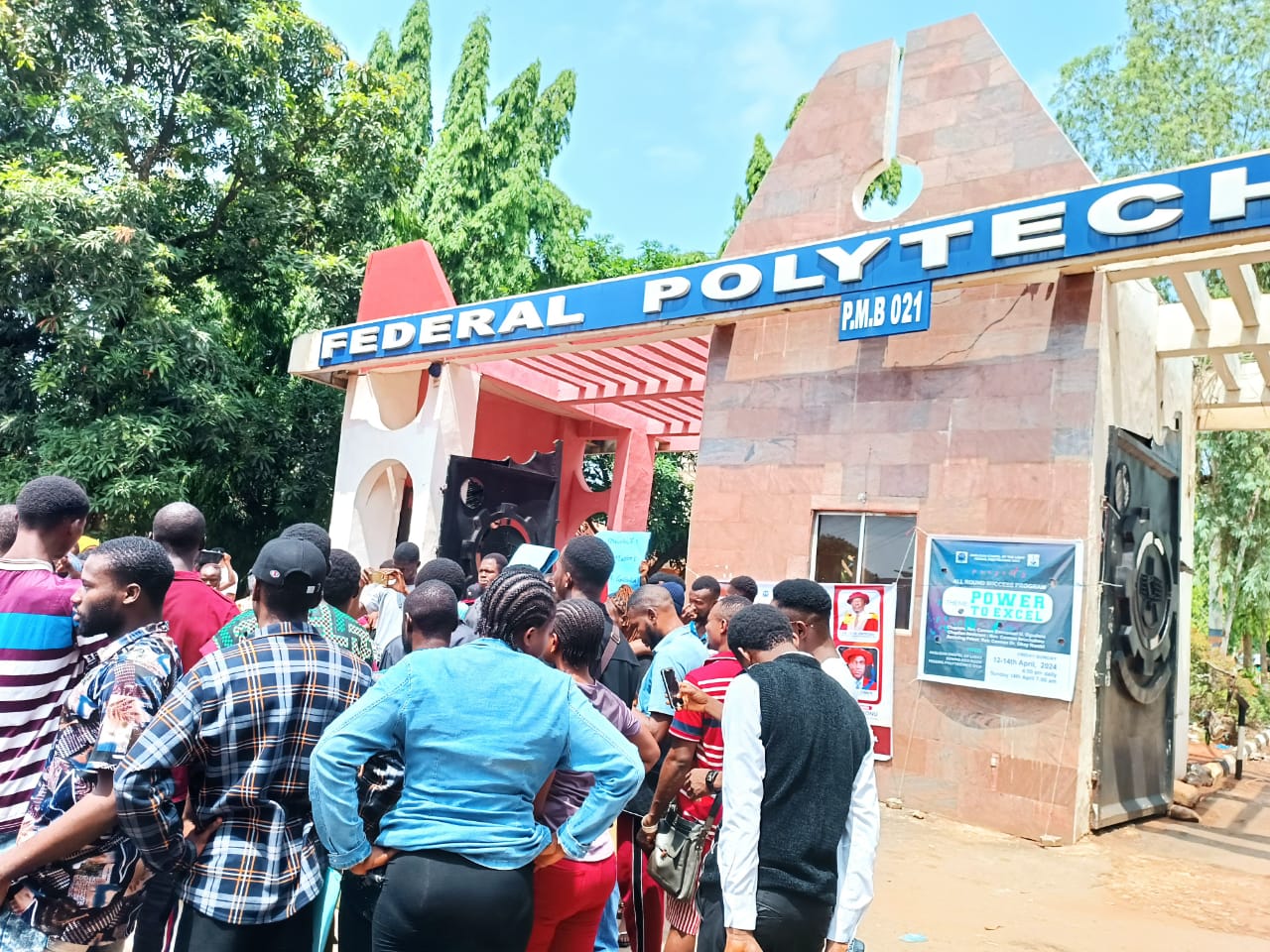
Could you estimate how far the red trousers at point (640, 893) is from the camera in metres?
3.86

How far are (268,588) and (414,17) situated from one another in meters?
26.5

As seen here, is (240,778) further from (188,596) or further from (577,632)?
(188,596)

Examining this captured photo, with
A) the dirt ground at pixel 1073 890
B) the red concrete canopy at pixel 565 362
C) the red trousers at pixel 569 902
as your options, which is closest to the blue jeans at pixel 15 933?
the red trousers at pixel 569 902

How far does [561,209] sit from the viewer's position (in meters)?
23.3

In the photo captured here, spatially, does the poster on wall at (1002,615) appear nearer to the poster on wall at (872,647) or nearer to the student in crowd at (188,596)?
the poster on wall at (872,647)

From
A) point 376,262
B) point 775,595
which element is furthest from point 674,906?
point 376,262

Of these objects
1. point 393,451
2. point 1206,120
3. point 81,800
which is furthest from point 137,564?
point 1206,120

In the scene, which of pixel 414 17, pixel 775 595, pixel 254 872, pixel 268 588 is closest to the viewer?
pixel 254 872

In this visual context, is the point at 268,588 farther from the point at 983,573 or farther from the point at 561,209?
the point at 561,209

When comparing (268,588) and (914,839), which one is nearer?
(268,588)

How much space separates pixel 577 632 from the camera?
2.95 metres

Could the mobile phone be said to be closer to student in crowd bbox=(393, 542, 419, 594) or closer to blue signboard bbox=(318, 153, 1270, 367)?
student in crowd bbox=(393, 542, 419, 594)

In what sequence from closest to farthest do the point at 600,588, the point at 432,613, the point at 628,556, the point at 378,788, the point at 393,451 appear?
the point at 378,788 → the point at 432,613 → the point at 600,588 → the point at 628,556 → the point at 393,451

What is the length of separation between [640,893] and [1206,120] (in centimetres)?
1748
